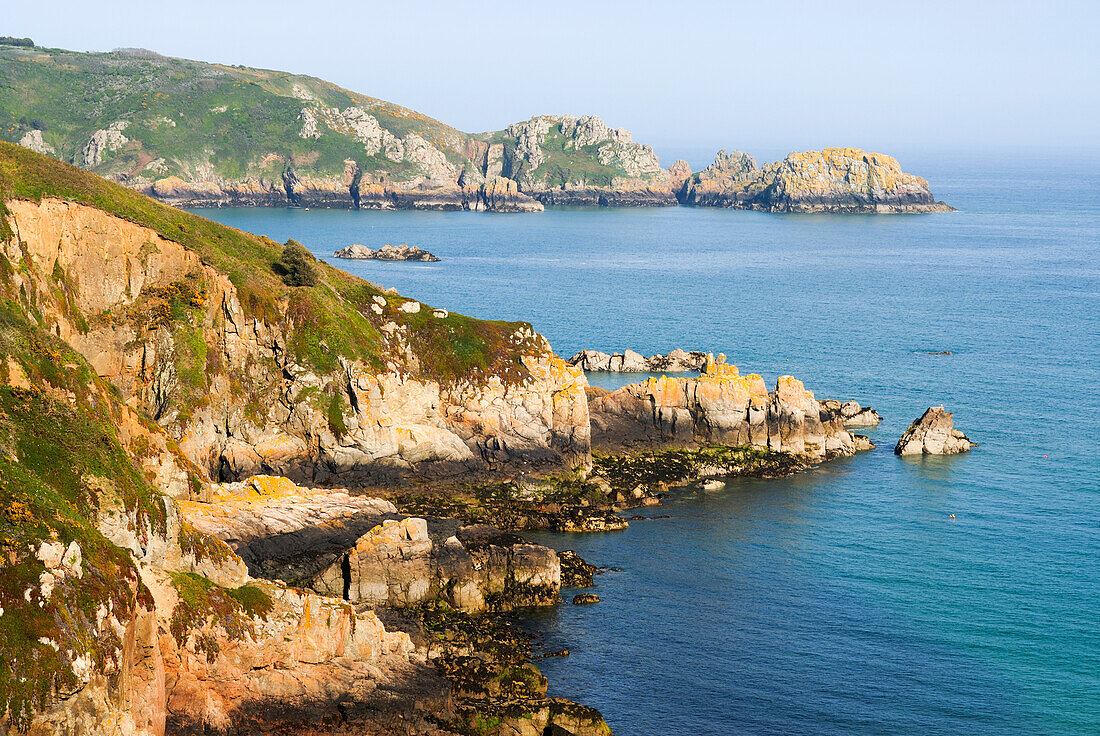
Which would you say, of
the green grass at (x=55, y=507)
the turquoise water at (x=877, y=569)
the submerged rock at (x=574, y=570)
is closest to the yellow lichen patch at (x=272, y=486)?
the green grass at (x=55, y=507)

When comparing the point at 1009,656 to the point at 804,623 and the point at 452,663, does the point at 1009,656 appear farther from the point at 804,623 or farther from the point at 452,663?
the point at 452,663

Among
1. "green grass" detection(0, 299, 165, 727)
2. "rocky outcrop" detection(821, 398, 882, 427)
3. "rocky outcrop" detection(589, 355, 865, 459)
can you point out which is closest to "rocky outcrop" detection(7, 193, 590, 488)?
"rocky outcrop" detection(589, 355, 865, 459)

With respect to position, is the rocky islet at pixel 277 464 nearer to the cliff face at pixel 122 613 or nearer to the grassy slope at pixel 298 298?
the cliff face at pixel 122 613

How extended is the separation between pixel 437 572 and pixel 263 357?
902 inches

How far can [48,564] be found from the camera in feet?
116

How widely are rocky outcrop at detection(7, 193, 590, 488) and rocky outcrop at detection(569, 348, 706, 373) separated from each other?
33.2 metres

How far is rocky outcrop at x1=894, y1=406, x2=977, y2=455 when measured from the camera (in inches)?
3305

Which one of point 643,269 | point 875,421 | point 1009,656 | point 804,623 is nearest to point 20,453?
point 804,623

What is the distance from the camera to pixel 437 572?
5381 cm

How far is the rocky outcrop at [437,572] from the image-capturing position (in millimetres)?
52812

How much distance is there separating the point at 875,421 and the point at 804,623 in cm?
4031

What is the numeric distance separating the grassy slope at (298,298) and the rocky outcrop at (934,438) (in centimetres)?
3243

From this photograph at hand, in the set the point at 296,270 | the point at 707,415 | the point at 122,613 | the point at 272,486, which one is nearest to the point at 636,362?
the point at 707,415

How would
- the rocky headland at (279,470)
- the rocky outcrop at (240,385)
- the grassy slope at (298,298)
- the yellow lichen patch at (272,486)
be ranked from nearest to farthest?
the rocky headland at (279,470) < the yellow lichen patch at (272,486) < the rocky outcrop at (240,385) < the grassy slope at (298,298)
